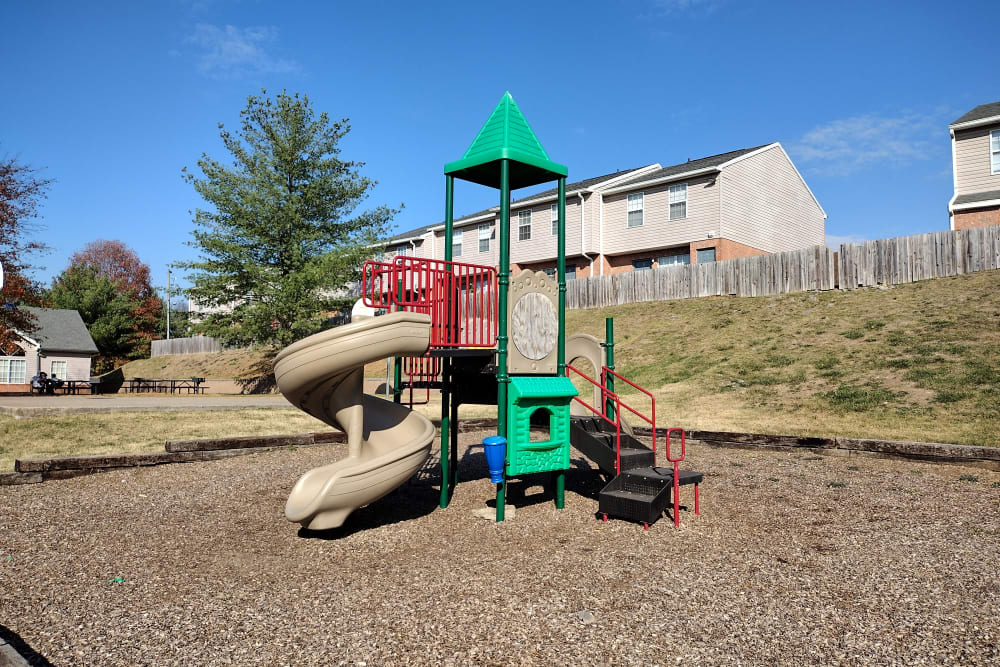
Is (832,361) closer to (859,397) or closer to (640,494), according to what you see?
(859,397)

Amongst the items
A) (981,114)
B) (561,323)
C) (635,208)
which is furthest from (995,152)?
(561,323)

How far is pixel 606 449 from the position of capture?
8164mm

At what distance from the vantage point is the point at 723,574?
5492 mm

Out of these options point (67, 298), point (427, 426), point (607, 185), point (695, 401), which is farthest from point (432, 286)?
point (67, 298)

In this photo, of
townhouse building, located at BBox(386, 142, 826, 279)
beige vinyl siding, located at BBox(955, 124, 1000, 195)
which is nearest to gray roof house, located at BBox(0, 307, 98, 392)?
townhouse building, located at BBox(386, 142, 826, 279)

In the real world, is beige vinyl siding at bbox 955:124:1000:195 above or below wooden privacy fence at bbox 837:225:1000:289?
above

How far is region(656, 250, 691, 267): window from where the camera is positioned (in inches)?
1328

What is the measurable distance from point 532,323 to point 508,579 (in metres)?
3.61

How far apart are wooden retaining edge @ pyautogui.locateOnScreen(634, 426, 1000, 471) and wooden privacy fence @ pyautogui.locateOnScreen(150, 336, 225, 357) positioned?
45866 millimetres

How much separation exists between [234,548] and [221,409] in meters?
13.2

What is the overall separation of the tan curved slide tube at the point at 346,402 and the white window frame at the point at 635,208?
1172 inches

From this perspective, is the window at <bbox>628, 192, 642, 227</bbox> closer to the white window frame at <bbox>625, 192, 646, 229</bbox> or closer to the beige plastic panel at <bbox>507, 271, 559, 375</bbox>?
the white window frame at <bbox>625, 192, 646, 229</bbox>

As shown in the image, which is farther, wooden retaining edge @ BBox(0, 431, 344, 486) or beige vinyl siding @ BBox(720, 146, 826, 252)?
beige vinyl siding @ BBox(720, 146, 826, 252)

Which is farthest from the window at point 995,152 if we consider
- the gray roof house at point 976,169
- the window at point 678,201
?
the window at point 678,201
